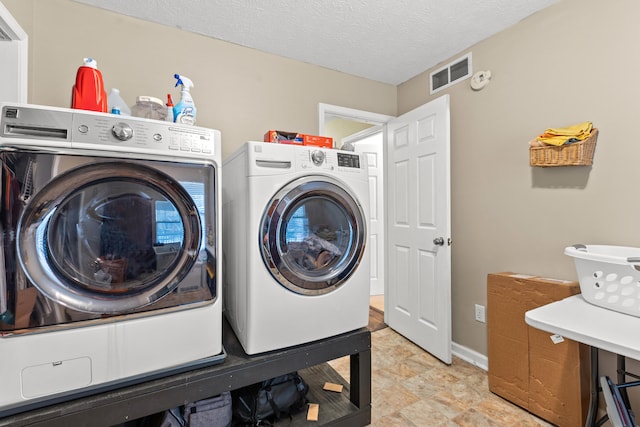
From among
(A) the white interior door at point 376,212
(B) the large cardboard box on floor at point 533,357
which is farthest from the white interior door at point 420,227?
(A) the white interior door at point 376,212

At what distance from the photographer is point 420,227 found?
2559 millimetres

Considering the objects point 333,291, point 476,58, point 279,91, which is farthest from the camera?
point 279,91

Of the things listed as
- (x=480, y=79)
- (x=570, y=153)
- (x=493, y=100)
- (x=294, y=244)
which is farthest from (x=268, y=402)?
(x=480, y=79)

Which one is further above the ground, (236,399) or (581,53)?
(581,53)

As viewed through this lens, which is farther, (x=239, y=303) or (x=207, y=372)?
(x=239, y=303)

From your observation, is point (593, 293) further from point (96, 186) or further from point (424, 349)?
point (96, 186)

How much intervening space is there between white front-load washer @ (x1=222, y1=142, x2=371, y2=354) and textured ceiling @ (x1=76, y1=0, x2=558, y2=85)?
111 cm

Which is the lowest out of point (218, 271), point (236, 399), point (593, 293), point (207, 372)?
point (236, 399)

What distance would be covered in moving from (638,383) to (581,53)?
1.73 meters

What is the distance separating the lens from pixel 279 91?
251cm

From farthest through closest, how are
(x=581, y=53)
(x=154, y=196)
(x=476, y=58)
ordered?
1. (x=476, y=58)
2. (x=581, y=53)
3. (x=154, y=196)

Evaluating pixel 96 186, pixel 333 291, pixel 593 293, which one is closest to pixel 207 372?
pixel 333 291

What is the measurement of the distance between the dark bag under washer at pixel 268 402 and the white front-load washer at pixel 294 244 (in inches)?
12.5

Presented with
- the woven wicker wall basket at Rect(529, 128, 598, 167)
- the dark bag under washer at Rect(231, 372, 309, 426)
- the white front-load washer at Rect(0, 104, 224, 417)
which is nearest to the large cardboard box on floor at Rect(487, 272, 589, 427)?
the woven wicker wall basket at Rect(529, 128, 598, 167)
